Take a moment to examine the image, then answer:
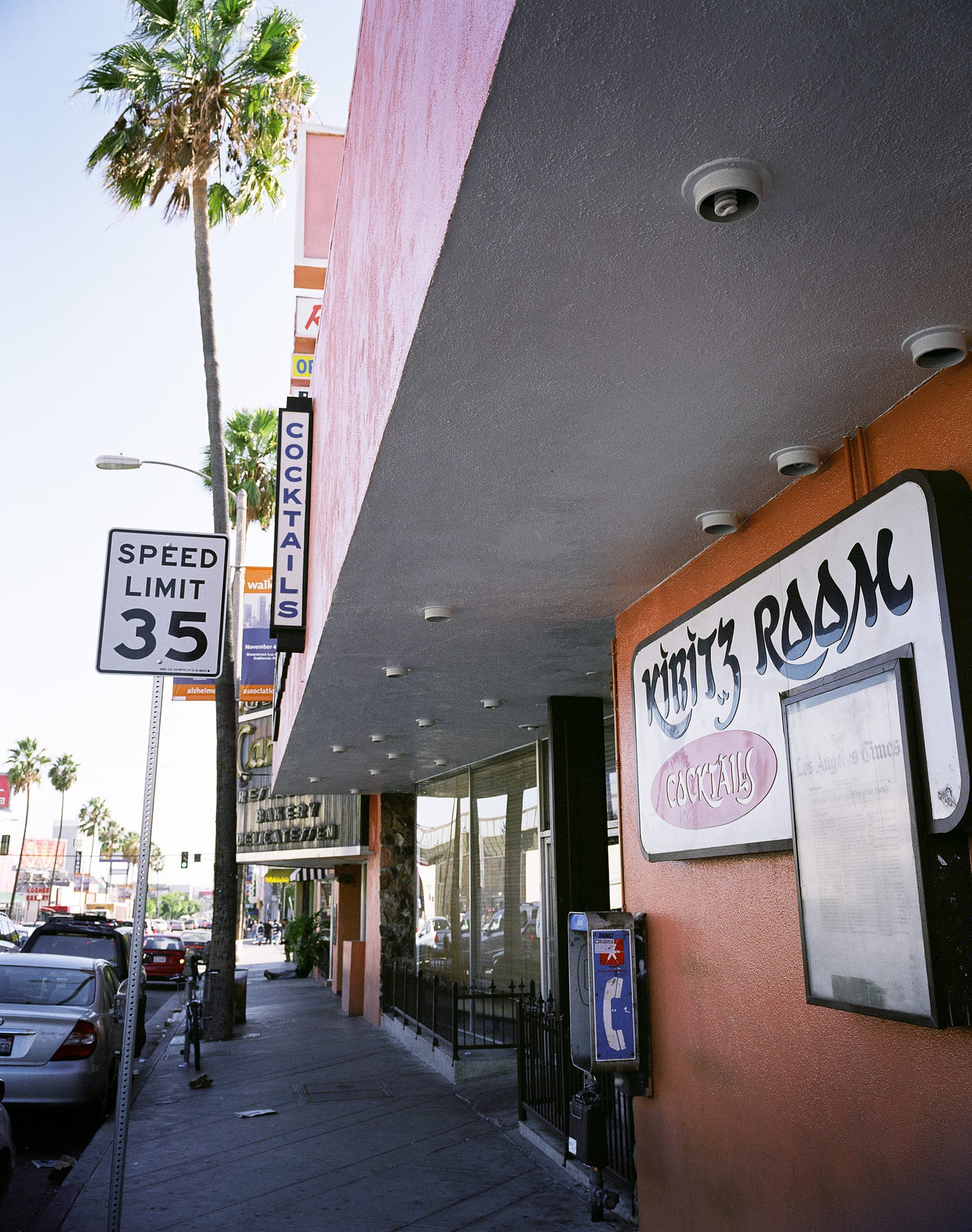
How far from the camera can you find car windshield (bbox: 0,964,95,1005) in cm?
913

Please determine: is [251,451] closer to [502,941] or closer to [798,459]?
[502,941]

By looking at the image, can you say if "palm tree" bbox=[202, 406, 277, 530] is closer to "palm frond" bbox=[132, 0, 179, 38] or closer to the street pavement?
"palm frond" bbox=[132, 0, 179, 38]

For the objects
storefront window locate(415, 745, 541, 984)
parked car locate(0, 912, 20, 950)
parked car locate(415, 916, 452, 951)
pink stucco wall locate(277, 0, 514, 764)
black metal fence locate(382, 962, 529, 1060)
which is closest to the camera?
pink stucco wall locate(277, 0, 514, 764)

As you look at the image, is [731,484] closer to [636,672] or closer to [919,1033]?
[636,672]

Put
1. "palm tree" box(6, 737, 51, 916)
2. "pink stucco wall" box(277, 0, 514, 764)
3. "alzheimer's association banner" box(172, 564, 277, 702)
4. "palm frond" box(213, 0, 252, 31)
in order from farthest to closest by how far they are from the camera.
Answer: "palm tree" box(6, 737, 51, 916), "alzheimer's association banner" box(172, 564, 277, 702), "palm frond" box(213, 0, 252, 31), "pink stucco wall" box(277, 0, 514, 764)

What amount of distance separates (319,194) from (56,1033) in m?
9.21

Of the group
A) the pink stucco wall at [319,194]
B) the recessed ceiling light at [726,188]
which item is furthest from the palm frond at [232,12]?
the recessed ceiling light at [726,188]

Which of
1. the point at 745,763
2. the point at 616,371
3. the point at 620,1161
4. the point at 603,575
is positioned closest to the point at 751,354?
the point at 616,371

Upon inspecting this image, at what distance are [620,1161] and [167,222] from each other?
50.3ft

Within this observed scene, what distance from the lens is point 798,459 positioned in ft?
14.1

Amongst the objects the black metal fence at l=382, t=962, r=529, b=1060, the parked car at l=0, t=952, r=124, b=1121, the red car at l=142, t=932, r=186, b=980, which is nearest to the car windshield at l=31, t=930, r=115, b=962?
the black metal fence at l=382, t=962, r=529, b=1060

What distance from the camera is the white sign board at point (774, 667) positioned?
11.4 ft

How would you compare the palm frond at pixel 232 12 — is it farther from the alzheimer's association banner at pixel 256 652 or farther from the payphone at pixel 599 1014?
the payphone at pixel 599 1014

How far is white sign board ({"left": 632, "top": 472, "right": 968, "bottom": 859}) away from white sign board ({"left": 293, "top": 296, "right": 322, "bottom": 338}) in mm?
7830
